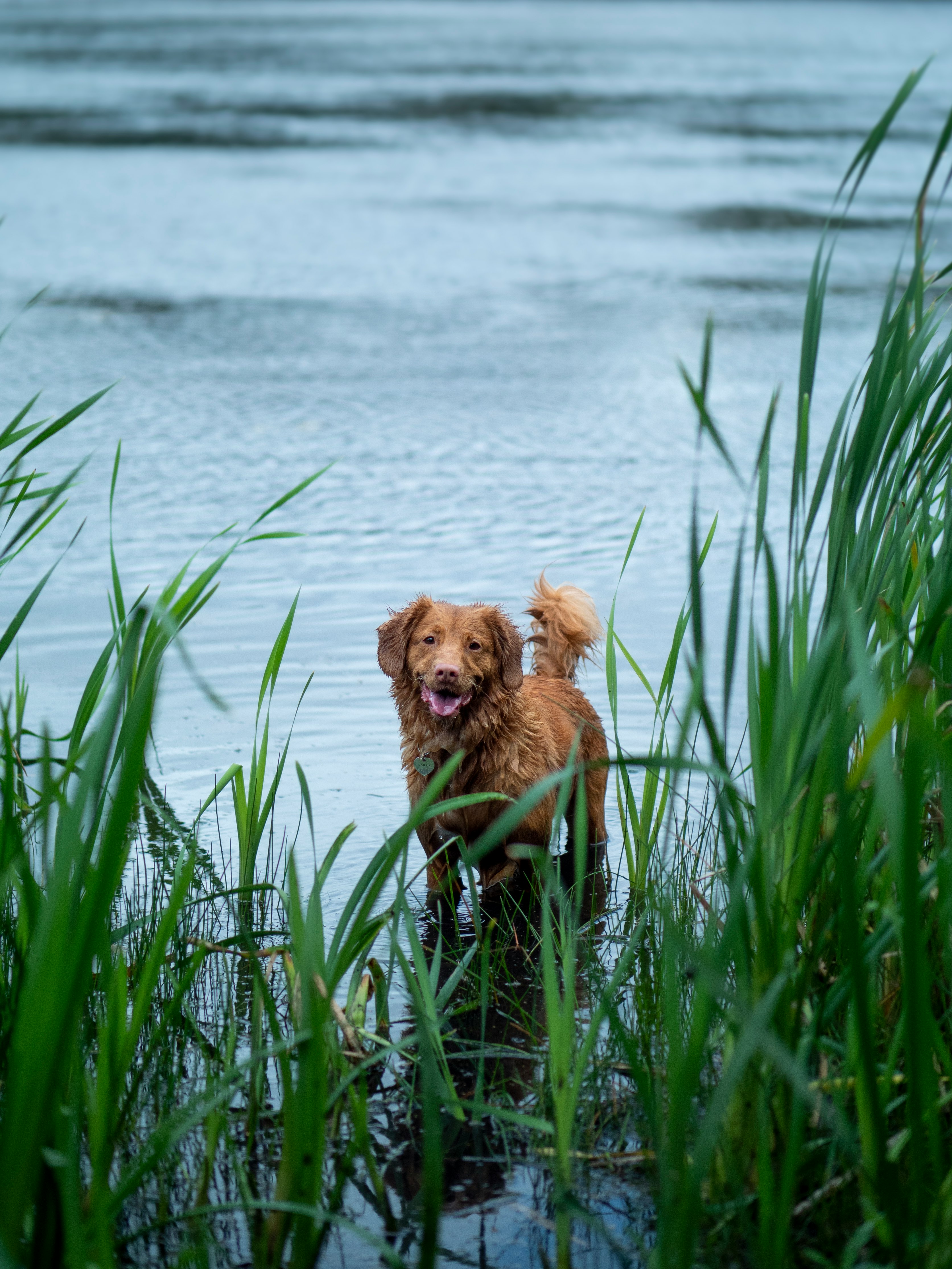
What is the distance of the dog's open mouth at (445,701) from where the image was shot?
392 centimetres

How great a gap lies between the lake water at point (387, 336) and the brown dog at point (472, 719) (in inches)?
13.3

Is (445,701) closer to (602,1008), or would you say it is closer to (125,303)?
(602,1008)

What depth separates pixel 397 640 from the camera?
405 cm

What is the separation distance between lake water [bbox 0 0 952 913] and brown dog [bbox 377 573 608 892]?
1.11ft

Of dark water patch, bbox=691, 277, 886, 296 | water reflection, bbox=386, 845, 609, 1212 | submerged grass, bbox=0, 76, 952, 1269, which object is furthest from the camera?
dark water patch, bbox=691, 277, 886, 296

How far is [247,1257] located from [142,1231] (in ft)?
0.95

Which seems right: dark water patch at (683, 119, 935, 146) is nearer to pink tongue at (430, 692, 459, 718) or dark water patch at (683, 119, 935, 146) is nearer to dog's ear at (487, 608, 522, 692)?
dog's ear at (487, 608, 522, 692)

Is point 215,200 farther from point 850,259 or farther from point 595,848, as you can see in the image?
point 595,848

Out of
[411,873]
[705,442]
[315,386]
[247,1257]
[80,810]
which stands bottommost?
[247,1257]

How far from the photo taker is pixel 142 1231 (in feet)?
7.35

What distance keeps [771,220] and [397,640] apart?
1049 cm

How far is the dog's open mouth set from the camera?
392 cm

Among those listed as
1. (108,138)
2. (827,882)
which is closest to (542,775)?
(827,882)

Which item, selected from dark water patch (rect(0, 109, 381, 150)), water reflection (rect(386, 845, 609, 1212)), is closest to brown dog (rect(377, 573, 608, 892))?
water reflection (rect(386, 845, 609, 1212))
